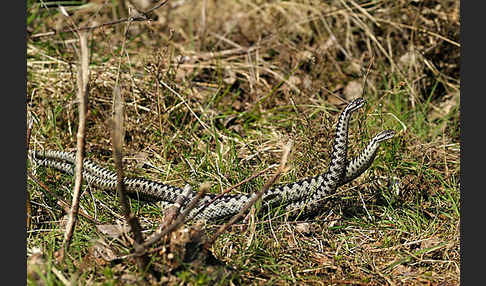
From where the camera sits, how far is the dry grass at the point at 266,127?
17.0ft

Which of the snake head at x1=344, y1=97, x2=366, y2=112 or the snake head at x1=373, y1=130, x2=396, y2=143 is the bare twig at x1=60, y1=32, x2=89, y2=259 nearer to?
the snake head at x1=344, y1=97, x2=366, y2=112

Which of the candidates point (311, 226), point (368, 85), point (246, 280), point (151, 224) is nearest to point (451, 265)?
point (311, 226)

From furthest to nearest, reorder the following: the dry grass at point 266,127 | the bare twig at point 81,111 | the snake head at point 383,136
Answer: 1. the snake head at point 383,136
2. the dry grass at point 266,127
3. the bare twig at point 81,111

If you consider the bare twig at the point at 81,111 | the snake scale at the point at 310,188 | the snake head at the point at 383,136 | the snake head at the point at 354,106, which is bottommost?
the snake scale at the point at 310,188

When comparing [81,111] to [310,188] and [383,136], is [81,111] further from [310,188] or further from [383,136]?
[383,136]

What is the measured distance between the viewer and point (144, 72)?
7.84 meters

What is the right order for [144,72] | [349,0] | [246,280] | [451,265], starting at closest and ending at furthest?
[246,280] < [451,265] < [144,72] < [349,0]

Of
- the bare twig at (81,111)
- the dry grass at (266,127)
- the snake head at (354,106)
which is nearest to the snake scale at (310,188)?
the snake head at (354,106)

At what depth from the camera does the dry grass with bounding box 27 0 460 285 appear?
5.17 metres

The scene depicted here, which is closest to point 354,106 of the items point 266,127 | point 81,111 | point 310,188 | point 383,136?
point 383,136

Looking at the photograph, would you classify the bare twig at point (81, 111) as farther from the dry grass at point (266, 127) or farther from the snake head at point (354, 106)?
the snake head at point (354, 106)

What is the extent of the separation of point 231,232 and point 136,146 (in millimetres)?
2221

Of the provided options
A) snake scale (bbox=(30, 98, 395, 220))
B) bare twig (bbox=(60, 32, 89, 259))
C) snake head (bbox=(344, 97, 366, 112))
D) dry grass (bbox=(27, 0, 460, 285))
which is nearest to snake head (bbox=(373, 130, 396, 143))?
snake scale (bbox=(30, 98, 395, 220))

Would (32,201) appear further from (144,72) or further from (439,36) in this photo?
(439,36)
